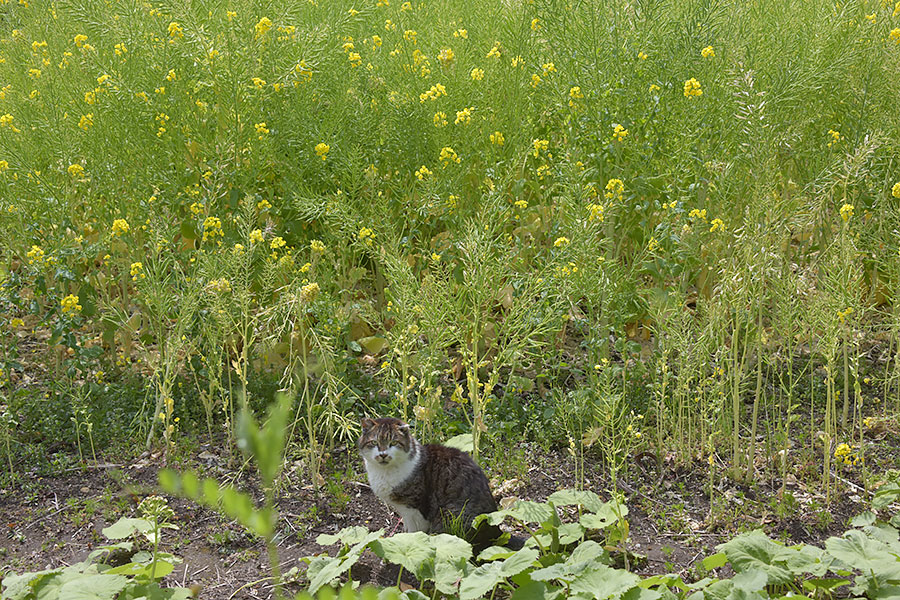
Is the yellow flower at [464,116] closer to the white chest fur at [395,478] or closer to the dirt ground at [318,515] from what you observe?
the dirt ground at [318,515]

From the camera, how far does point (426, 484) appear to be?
2898mm

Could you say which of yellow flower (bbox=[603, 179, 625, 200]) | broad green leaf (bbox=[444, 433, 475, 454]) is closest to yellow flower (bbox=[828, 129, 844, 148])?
yellow flower (bbox=[603, 179, 625, 200])

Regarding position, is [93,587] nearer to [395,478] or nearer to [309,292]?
[395,478]

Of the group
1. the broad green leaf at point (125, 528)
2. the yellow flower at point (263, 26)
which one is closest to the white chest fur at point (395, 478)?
the broad green leaf at point (125, 528)

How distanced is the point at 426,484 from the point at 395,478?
11 cm

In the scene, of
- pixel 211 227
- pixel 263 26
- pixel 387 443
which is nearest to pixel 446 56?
pixel 263 26

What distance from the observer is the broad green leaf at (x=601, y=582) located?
2113 mm

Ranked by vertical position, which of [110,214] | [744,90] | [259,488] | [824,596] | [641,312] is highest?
[744,90]

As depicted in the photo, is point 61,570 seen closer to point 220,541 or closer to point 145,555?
point 145,555

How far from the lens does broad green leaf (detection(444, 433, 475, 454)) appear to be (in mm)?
3187

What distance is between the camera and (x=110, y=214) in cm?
420

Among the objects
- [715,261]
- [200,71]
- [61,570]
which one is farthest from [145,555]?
[715,261]

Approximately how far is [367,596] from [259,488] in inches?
96.2

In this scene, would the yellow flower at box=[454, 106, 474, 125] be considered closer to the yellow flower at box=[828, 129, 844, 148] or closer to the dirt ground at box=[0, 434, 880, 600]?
the dirt ground at box=[0, 434, 880, 600]
